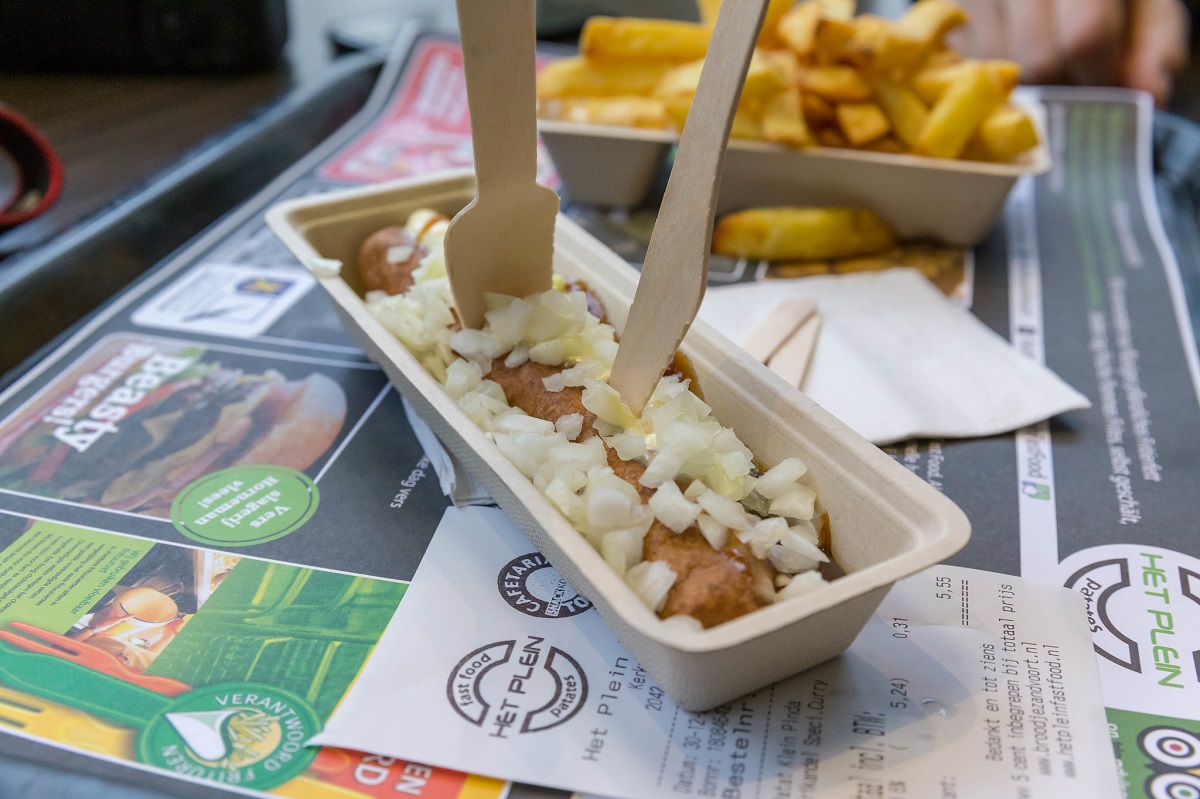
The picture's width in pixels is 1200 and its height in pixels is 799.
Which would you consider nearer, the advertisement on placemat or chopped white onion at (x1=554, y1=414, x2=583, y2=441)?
the advertisement on placemat

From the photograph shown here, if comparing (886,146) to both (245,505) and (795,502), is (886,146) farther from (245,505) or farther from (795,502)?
(245,505)

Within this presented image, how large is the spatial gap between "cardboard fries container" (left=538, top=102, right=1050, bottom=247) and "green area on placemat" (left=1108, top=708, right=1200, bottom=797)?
3.45ft

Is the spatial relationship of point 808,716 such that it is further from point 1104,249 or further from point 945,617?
point 1104,249

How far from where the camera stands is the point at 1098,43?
245cm

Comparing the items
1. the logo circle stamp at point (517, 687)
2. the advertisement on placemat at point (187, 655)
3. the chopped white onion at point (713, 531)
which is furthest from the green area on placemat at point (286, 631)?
the chopped white onion at point (713, 531)

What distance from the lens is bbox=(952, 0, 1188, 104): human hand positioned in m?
2.40

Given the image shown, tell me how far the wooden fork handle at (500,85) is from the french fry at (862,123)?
0.79 meters

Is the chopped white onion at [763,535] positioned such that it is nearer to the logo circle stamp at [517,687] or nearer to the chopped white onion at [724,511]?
the chopped white onion at [724,511]

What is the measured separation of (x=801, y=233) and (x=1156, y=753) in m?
1.05

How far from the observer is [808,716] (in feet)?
2.76

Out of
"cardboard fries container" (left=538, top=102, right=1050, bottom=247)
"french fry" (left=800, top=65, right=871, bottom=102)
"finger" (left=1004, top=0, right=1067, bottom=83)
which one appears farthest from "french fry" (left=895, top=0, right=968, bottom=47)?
"finger" (left=1004, top=0, right=1067, bottom=83)

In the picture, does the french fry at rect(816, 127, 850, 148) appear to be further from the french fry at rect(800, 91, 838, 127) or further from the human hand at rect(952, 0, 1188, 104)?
the human hand at rect(952, 0, 1188, 104)

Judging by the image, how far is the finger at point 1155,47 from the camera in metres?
2.36

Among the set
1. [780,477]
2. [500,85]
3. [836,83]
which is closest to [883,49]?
[836,83]
